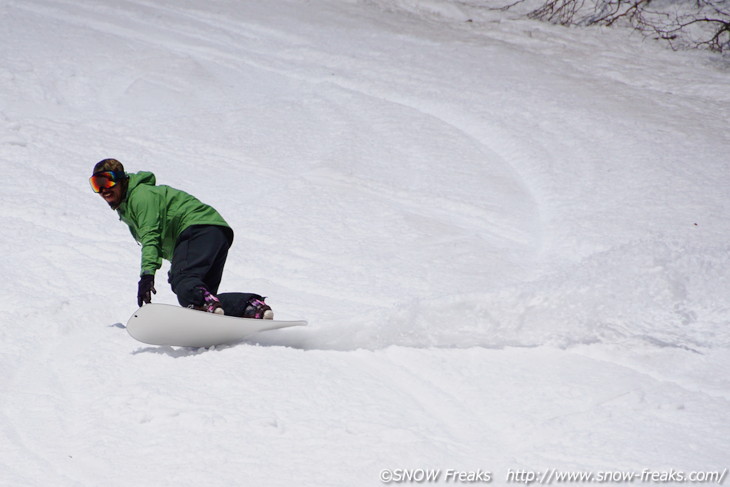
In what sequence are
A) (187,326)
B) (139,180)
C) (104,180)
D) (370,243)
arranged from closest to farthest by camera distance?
(187,326)
(104,180)
(139,180)
(370,243)

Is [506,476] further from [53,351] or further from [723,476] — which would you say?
[53,351]

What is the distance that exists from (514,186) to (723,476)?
440 cm

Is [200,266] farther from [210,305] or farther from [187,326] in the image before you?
[187,326]

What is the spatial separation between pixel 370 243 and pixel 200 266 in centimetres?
208

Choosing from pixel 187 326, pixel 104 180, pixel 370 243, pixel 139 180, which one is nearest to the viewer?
pixel 187 326

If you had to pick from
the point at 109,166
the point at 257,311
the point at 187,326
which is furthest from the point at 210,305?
the point at 109,166

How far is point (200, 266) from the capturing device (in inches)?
144

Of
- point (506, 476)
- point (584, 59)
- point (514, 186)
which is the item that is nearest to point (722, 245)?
point (514, 186)

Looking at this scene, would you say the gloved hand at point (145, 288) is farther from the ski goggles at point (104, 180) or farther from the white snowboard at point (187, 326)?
the ski goggles at point (104, 180)

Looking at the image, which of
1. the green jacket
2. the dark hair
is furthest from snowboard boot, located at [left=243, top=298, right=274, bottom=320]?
the dark hair

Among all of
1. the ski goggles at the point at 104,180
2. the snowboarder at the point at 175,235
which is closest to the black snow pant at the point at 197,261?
the snowboarder at the point at 175,235

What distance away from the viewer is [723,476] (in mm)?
2467

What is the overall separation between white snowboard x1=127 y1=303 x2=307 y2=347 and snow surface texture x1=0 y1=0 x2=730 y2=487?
64 mm

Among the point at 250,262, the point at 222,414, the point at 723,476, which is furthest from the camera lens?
the point at 250,262
